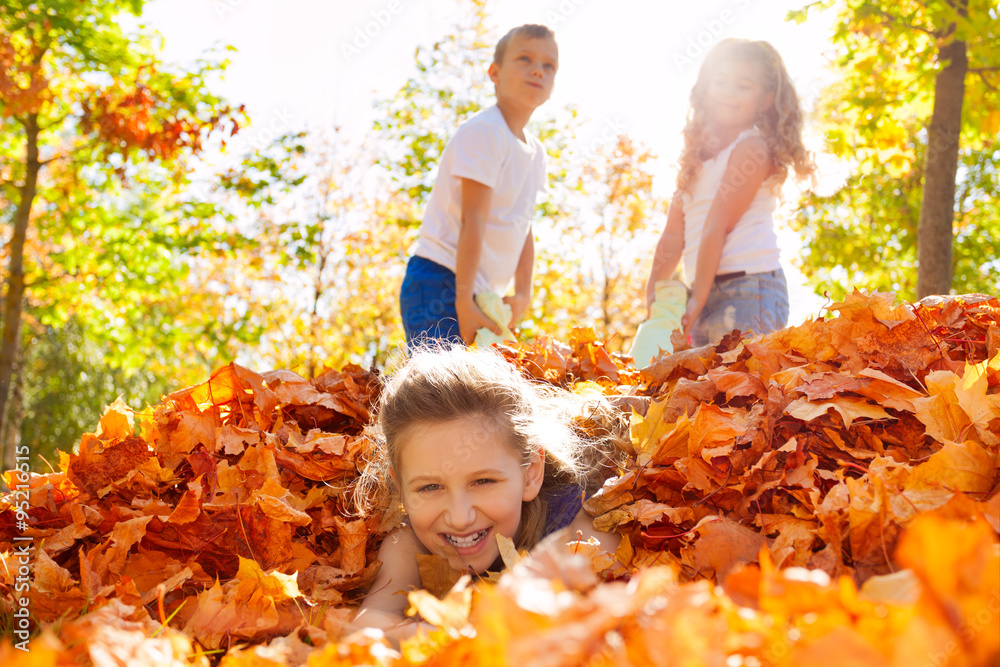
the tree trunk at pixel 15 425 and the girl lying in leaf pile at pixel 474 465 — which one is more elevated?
the girl lying in leaf pile at pixel 474 465

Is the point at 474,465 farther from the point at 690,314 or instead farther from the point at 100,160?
the point at 100,160

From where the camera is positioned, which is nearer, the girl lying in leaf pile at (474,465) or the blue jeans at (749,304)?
the girl lying in leaf pile at (474,465)

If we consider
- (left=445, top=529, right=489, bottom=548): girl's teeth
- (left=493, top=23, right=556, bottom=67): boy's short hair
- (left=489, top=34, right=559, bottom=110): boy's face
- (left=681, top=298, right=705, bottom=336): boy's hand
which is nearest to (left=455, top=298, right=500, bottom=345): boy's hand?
(left=681, top=298, right=705, bottom=336): boy's hand

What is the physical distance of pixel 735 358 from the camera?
83.4 inches

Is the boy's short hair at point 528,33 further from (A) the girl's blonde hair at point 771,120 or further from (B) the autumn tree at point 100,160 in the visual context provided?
(B) the autumn tree at point 100,160

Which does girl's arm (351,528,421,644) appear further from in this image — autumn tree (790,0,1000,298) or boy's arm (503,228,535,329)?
autumn tree (790,0,1000,298)

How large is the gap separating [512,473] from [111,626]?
1097 mm

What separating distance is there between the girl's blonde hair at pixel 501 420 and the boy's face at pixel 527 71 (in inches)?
68.2

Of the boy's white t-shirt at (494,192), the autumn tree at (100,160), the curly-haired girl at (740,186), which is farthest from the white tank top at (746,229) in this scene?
the autumn tree at (100,160)

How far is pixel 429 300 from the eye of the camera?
11.5ft

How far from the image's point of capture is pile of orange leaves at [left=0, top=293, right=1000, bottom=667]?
0.67 meters

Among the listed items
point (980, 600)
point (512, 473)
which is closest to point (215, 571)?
point (512, 473)

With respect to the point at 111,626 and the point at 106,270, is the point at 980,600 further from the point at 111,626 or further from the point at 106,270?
the point at 106,270

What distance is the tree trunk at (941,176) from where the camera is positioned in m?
5.39
